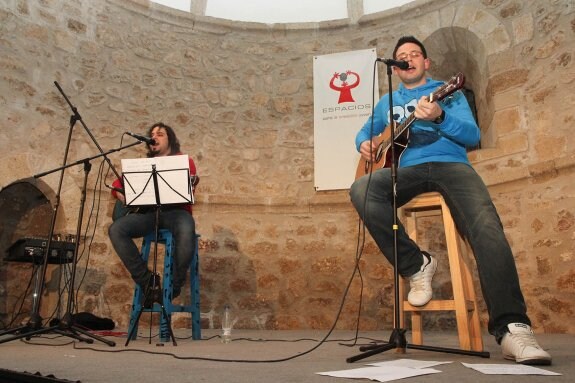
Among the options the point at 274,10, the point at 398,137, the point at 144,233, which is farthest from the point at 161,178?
the point at 274,10

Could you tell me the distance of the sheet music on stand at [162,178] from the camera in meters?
2.71

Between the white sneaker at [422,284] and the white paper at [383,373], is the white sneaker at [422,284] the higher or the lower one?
the higher one

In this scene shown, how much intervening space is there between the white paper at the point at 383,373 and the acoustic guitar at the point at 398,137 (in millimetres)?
819

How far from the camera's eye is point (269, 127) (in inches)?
189

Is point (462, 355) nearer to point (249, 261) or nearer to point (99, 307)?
point (249, 261)

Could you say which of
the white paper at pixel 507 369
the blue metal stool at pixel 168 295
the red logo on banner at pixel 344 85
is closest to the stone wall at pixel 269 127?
the red logo on banner at pixel 344 85

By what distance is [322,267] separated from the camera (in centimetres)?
432

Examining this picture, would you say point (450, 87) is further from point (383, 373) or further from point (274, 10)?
point (274, 10)

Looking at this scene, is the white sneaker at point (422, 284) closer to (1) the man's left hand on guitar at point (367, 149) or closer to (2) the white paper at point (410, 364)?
(2) the white paper at point (410, 364)

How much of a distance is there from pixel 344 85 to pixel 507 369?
11.8 ft

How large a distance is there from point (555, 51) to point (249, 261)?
304cm

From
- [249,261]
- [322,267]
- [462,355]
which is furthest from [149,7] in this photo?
[462,355]

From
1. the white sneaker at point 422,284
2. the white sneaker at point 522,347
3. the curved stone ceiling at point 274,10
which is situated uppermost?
the curved stone ceiling at point 274,10

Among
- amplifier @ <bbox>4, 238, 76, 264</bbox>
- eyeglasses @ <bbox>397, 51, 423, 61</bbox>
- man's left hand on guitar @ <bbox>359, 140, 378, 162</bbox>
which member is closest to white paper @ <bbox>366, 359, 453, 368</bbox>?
man's left hand on guitar @ <bbox>359, 140, 378, 162</bbox>
